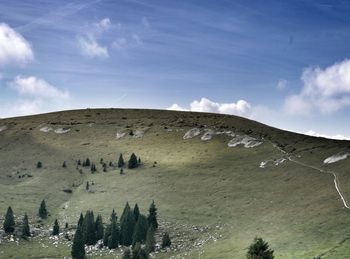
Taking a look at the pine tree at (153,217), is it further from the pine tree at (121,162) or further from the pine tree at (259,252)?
the pine tree at (259,252)

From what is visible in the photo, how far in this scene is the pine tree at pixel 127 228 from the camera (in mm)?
96344

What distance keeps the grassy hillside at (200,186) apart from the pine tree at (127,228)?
6.27 metres

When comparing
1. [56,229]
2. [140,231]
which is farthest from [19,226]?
[140,231]

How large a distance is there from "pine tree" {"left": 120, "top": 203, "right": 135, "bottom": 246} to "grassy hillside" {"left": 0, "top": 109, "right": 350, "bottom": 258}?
20.6 ft

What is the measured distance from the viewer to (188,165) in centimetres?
14125

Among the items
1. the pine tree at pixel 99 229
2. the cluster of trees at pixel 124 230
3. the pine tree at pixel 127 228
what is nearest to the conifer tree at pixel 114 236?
the cluster of trees at pixel 124 230

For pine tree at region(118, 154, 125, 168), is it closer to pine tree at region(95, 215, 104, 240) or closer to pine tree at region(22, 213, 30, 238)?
pine tree at region(95, 215, 104, 240)

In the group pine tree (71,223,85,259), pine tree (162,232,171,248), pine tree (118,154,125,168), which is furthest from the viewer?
pine tree (118,154,125,168)

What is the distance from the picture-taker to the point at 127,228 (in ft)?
320

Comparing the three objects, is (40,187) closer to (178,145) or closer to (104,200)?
(104,200)

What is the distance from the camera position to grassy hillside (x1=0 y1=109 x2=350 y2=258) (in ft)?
280

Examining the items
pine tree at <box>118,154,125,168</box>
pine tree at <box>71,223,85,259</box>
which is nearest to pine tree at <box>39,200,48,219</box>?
pine tree at <box>71,223,85,259</box>

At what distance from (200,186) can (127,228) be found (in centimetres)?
3021

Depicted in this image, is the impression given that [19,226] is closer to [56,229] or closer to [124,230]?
[56,229]
